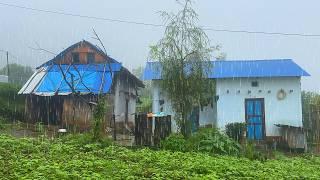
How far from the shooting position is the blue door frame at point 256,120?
2247 cm

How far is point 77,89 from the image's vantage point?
24.0 meters

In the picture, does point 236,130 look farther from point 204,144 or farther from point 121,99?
point 121,99

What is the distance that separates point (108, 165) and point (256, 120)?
561 inches

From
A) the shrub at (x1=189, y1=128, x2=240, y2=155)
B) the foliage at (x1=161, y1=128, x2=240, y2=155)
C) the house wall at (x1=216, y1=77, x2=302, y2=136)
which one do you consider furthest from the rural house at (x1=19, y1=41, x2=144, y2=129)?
the shrub at (x1=189, y1=128, x2=240, y2=155)

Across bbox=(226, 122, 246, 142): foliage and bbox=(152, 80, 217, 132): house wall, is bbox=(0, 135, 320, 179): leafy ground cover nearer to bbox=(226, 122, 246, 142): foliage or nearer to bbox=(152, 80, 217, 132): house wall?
bbox=(226, 122, 246, 142): foliage

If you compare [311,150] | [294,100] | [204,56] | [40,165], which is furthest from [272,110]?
[40,165]

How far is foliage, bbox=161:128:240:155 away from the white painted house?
7324 millimetres

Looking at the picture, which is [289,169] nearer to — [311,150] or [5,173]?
[5,173]

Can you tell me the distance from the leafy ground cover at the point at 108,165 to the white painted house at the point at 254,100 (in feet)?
32.2

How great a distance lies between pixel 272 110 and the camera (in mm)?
22453

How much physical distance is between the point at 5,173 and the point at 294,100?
17.2 meters

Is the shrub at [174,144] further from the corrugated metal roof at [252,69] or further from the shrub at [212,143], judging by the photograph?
the corrugated metal roof at [252,69]

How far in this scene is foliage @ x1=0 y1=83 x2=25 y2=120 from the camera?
24.4 metres

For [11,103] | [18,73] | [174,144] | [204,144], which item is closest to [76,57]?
[11,103]
